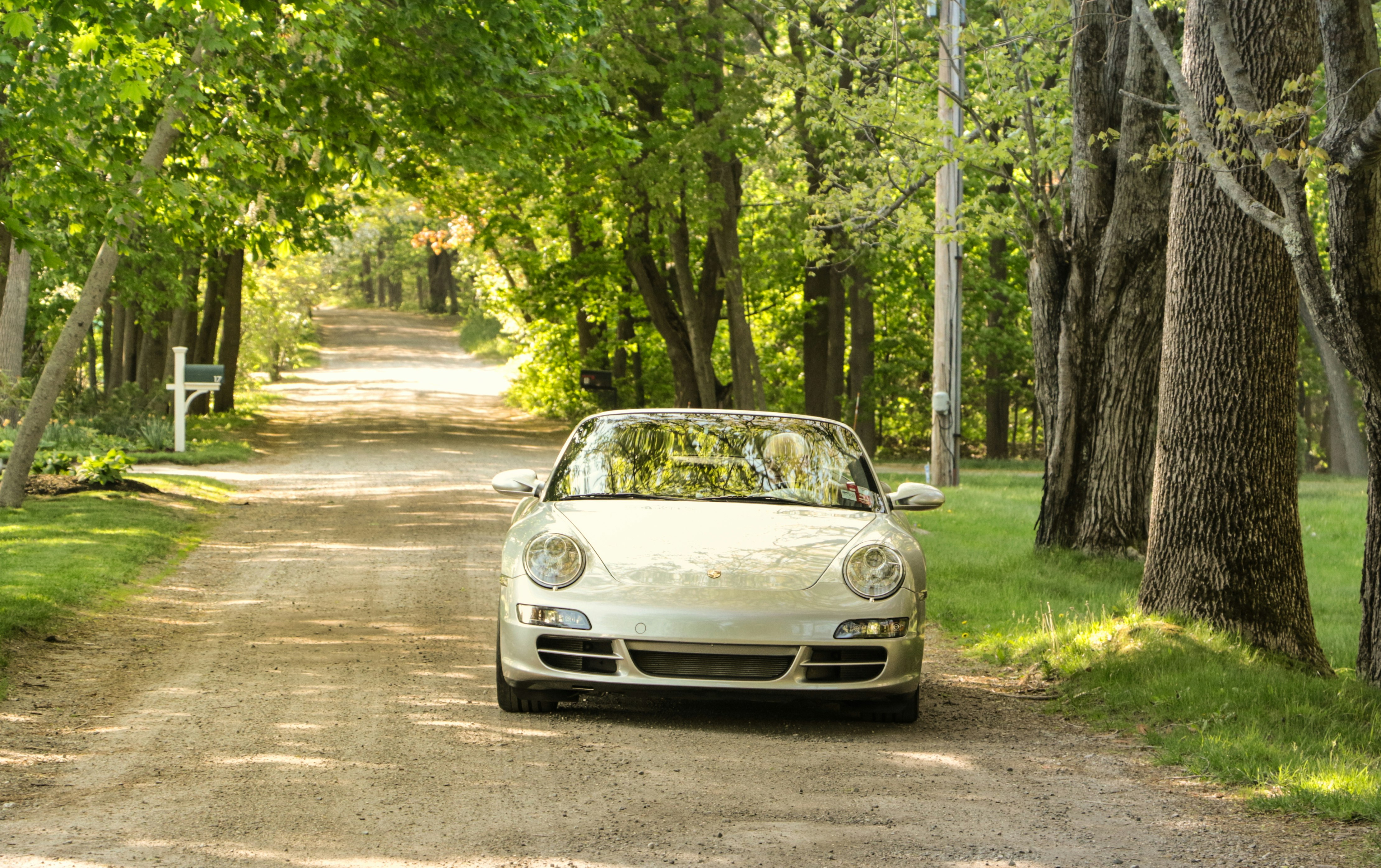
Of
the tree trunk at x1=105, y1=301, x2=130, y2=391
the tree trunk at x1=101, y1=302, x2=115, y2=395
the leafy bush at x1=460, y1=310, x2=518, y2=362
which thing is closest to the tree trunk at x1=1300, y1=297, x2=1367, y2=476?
the tree trunk at x1=105, y1=301, x2=130, y2=391

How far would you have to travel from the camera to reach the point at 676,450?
698 cm

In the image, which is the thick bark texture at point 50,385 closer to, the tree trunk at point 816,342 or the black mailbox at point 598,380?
the tree trunk at point 816,342

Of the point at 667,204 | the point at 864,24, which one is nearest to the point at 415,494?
the point at 667,204

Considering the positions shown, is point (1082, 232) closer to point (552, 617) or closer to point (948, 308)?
point (948, 308)

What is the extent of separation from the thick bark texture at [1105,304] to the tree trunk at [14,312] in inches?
586

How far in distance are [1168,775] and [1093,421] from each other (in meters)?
6.46

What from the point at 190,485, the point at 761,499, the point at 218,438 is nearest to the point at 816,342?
the point at 218,438

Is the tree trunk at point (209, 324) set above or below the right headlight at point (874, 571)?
above

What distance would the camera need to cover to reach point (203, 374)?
22.4 meters

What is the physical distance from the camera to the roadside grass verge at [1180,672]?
5348 millimetres

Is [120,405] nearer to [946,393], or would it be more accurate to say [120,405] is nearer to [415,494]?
[415,494]

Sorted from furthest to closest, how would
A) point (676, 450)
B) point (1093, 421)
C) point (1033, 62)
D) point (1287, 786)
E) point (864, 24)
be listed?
point (864, 24), point (1033, 62), point (1093, 421), point (676, 450), point (1287, 786)

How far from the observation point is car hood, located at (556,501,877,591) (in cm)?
585

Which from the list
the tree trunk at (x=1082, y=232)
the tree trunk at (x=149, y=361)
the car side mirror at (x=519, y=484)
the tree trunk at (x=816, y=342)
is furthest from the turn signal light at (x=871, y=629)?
the tree trunk at (x=149, y=361)
